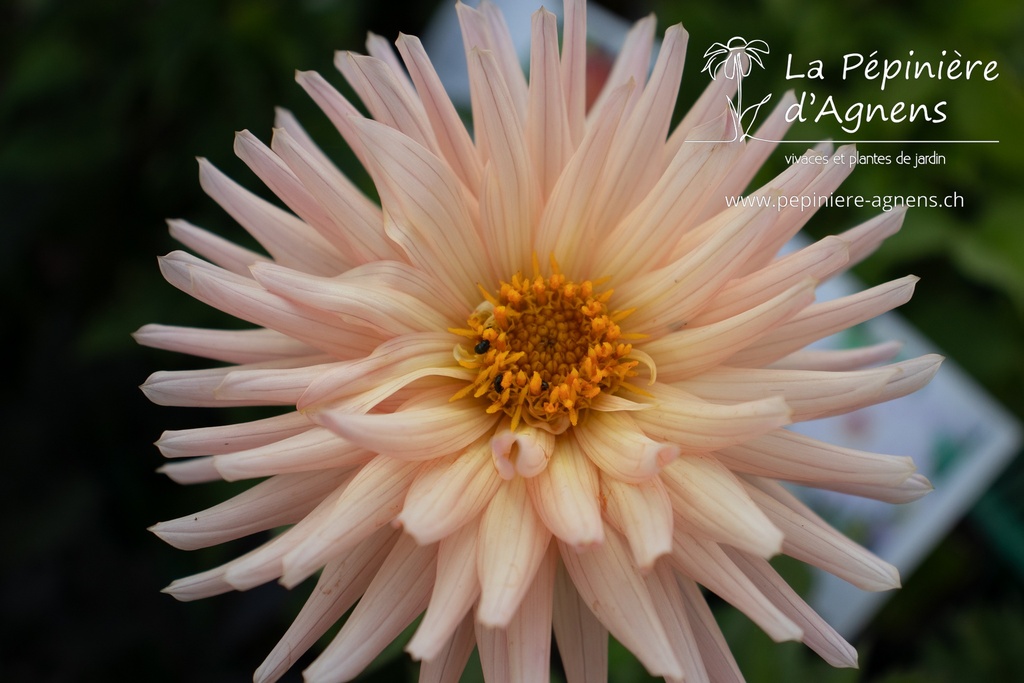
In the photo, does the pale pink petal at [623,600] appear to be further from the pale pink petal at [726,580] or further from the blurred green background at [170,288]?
the blurred green background at [170,288]

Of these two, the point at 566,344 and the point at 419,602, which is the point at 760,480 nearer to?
the point at 566,344

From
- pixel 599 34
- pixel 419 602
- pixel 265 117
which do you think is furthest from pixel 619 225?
pixel 599 34

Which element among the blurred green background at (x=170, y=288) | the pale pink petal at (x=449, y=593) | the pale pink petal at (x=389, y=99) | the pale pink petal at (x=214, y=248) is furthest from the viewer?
the blurred green background at (x=170, y=288)

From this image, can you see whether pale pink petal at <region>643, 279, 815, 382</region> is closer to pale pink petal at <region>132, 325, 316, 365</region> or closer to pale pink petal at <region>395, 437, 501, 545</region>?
pale pink petal at <region>395, 437, 501, 545</region>

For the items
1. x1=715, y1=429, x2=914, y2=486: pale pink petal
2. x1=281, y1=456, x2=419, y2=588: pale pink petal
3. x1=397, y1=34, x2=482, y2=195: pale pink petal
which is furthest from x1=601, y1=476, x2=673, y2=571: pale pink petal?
x1=397, y1=34, x2=482, y2=195: pale pink petal

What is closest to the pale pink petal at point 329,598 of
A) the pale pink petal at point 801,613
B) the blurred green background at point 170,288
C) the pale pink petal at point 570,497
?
the pale pink petal at point 570,497

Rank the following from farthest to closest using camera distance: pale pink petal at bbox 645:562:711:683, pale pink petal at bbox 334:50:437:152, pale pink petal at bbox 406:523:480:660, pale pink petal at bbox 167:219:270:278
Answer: pale pink petal at bbox 167:219:270:278, pale pink petal at bbox 334:50:437:152, pale pink petal at bbox 645:562:711:683, pale pink petal at bbox 406:523:480:660
